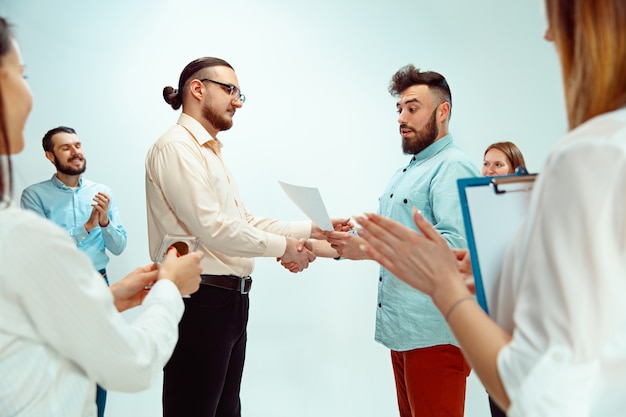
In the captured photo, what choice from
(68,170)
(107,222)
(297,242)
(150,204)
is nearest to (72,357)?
(150,204)

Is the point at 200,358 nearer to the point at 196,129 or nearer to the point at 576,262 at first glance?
the point at 196,129

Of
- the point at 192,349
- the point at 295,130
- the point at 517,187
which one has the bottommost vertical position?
the point at 192,349

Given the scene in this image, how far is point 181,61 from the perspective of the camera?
10.9 feet

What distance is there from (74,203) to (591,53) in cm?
307

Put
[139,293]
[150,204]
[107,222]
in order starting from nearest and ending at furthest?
1. [139,293]
2. [150,204]
3. [107,222]

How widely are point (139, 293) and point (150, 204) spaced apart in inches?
37.9

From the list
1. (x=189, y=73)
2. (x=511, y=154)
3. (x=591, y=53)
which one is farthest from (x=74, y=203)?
(x=591, y=53)

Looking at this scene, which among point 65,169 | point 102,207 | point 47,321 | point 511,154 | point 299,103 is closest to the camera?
point 47,321

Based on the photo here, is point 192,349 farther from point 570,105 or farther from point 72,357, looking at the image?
point 570,105

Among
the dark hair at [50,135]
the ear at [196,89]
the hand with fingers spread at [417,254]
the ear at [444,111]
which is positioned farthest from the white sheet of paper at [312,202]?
the dark hair at [50,135]

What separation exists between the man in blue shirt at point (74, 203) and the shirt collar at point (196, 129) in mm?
1073

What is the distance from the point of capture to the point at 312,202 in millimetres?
1946

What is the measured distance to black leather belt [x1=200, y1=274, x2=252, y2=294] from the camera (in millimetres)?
1984

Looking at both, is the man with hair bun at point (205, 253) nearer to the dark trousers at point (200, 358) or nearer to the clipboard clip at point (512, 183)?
the dark trousers at point (200, 358)
